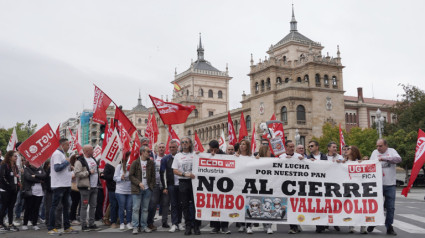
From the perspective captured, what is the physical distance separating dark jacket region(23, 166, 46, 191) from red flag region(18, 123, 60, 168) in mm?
376

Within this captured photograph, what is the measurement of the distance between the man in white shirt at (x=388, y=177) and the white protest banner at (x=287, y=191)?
144 mm

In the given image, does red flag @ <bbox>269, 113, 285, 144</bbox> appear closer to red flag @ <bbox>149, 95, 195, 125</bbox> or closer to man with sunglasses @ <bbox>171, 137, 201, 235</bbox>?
red flag @ <bbox>149, 95, 195, 125</bbox>

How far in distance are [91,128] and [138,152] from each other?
110 metres

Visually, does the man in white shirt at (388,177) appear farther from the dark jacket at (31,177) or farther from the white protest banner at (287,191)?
the dark jacket at (31,177)

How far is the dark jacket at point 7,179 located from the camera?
1025 centimetres

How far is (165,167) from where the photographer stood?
9.99 metres

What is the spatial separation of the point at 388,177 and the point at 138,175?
564 cm

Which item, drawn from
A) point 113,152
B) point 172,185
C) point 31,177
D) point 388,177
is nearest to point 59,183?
point 31,177

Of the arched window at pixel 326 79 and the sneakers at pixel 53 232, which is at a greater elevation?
the arched window at pixel 326 79

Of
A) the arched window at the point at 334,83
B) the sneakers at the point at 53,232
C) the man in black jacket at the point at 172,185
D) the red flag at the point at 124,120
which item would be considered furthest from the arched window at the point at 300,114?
the sneakers at the point at 53,232

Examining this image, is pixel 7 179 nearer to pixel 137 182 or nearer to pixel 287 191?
pixel 137 182

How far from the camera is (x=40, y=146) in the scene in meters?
10.1

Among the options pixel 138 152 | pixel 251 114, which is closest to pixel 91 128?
pixel 251 114

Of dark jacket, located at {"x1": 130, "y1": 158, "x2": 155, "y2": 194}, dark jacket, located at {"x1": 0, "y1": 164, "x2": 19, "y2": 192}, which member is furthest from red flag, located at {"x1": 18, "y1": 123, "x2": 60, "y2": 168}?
dark jacket, located at {"x1": 130, "y1": 158, "x2": 155, "y2": 194}
